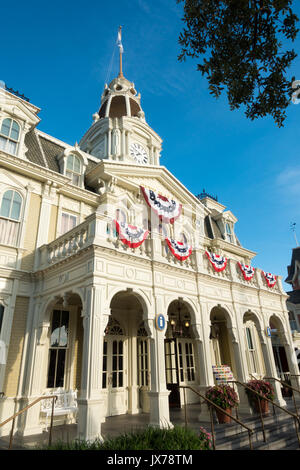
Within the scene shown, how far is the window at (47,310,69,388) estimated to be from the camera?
35.7 feet

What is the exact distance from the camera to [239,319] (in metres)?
13.1

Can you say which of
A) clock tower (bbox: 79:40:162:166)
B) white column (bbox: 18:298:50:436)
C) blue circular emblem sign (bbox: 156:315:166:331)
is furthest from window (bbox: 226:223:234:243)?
white column (bbox: 18:298:50:436)

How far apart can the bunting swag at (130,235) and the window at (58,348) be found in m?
4.51

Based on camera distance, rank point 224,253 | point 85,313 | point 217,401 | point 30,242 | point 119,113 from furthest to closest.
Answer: point 119,113
point 224,253
point 30,242
point 217,401
point 85,313

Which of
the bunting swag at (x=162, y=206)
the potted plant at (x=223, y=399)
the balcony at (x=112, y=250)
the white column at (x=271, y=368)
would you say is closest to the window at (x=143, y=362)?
the potted plant at (x=223, y=399)

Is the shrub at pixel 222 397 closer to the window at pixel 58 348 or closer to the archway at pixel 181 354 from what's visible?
the archway at pixel 181 354

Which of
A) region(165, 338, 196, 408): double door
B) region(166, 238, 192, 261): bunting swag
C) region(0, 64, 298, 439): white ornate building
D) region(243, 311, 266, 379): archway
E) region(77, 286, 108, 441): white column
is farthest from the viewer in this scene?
region(243, 311, 266, 379): archway

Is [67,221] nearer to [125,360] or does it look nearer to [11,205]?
[11,205]

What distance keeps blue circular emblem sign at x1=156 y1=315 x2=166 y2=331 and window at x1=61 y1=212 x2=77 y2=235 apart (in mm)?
6136

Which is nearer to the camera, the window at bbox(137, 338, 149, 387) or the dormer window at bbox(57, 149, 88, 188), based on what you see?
the window at bbox(137, 338, 149, 387)

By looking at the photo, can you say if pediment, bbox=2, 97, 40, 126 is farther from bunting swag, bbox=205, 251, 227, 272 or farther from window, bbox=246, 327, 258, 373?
window, bbox=246, 327, 258, 373
